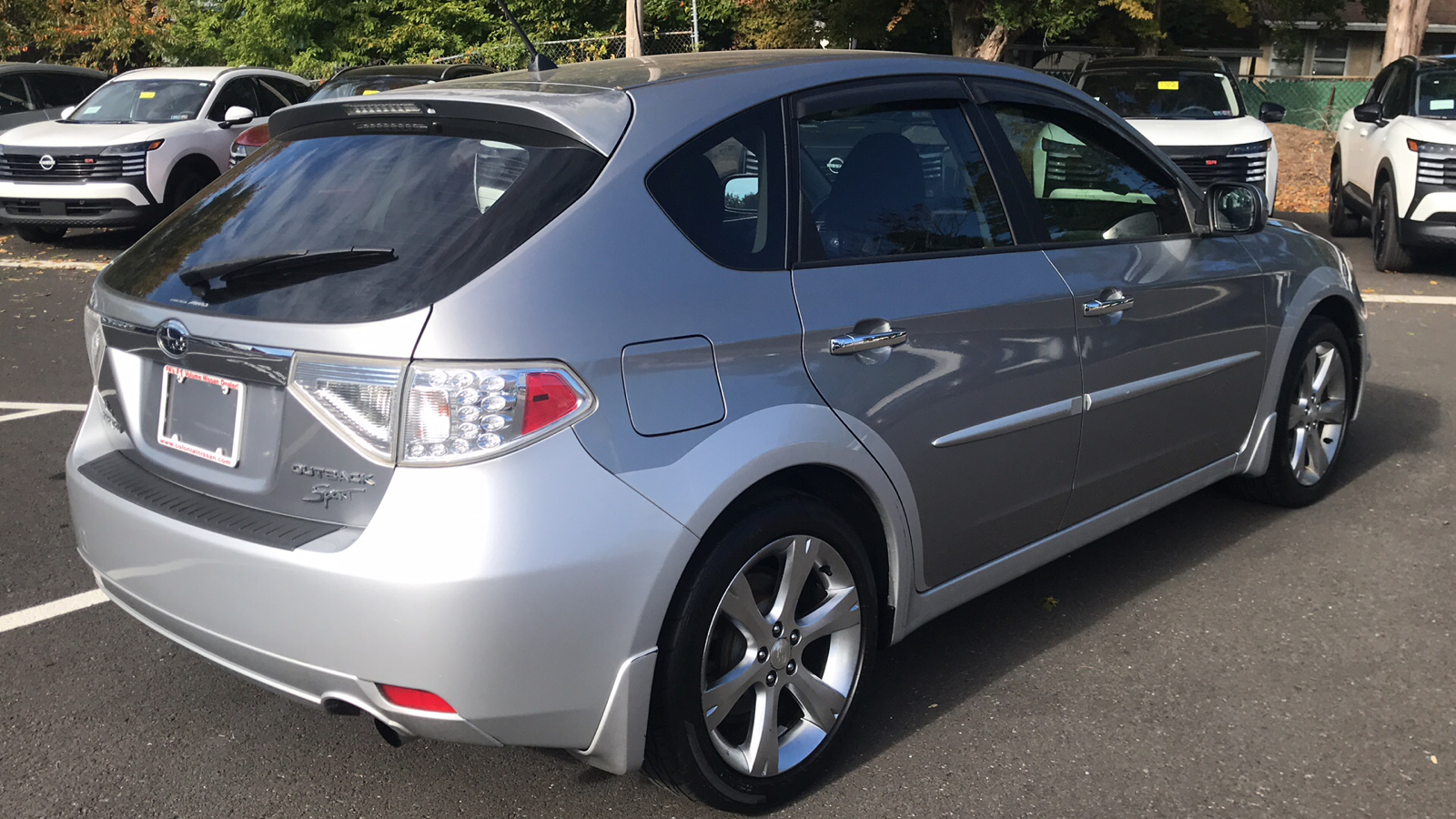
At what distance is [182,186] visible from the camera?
42.1 ft

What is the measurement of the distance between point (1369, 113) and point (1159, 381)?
947cm

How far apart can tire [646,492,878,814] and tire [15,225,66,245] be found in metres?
13.1

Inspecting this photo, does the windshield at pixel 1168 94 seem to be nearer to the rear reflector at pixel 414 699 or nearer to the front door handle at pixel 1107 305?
the front door handle at pixel 1107 305

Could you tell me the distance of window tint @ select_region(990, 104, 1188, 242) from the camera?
3.77m

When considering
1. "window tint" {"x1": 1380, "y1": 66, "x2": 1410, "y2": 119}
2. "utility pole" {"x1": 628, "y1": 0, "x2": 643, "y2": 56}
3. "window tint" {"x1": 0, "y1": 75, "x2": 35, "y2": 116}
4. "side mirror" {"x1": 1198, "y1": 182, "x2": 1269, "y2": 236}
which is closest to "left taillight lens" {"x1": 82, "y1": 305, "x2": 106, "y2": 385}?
"side mirror" {"x1": 1198, "y1": 182, "x2": 1269, "y2": 236}

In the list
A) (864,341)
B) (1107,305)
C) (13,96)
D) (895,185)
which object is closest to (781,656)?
(864,341)

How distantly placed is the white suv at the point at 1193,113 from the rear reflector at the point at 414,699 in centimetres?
1004

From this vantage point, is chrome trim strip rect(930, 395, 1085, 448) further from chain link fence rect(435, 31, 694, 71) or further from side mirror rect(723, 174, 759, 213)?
chain link fence rect(435, 31, 694, 71)

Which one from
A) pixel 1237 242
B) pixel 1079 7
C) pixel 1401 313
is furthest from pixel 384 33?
pixel 1237 242

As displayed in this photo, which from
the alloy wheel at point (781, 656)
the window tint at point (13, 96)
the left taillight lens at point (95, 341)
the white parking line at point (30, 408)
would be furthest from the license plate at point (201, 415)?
the window tint at point (13, 96)

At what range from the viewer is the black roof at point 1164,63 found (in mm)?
12656

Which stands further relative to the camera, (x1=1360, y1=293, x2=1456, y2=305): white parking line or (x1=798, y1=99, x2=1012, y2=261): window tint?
(x1=1360, y1=293, x2=1456, y2=305): white parking line

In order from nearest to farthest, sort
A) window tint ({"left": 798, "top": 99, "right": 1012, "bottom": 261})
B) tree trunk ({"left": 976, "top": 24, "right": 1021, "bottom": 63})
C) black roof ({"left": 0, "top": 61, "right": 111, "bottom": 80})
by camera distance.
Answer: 1. window tint ({"left": 798, "top": 99, "right": 1012, "bottom": 261})
2. black roof ({"left": 0, "top": 61, "right": 111, "bottom": 80})
3. tree trunk ({"left": 976, "top": 24, "right": 1021, "bottom": 63})

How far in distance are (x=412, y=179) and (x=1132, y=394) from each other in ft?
7.50
